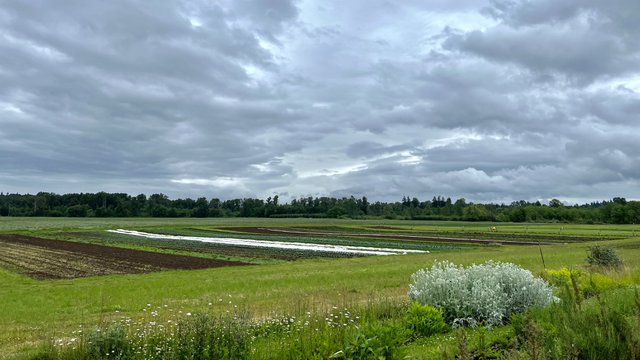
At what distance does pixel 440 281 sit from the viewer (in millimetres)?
10516

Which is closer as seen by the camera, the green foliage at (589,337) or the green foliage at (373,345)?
the green foliage at (589,337)

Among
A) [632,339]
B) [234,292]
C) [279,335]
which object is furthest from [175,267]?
[632,339]

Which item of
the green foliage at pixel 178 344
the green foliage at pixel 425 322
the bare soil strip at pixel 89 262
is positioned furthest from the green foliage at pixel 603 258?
the bare soil strip at pixel 89 262

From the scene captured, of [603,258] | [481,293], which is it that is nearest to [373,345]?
[481,293]

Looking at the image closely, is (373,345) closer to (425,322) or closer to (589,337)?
(425,322)

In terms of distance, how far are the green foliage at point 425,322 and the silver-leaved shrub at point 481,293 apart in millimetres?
445

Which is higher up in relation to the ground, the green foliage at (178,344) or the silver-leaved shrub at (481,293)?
the silver-leaved shrub at (481,293)

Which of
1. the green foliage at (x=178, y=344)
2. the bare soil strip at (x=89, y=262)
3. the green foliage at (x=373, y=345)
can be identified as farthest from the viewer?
the bare soil strip at (x=89, y=262)

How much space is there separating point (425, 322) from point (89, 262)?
34274 millimetres

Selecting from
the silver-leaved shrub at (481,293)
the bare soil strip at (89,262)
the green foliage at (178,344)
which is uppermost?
the silver-leaved shrub at (481,293)

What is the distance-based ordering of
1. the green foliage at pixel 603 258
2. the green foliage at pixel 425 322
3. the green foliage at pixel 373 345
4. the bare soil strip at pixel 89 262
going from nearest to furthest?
the green foliage at pixel 373 345 < the green foliage at pixel 425 322 < the green foliage at pixel 603 258 < the bare soil strip at pixel 89 262

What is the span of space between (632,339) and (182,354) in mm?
6198

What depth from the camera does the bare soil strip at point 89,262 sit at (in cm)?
3173

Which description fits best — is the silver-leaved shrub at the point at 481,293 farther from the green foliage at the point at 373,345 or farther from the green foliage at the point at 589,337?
the green foliage at the point at 373,345
